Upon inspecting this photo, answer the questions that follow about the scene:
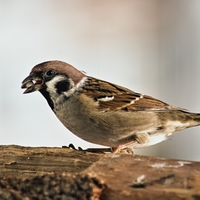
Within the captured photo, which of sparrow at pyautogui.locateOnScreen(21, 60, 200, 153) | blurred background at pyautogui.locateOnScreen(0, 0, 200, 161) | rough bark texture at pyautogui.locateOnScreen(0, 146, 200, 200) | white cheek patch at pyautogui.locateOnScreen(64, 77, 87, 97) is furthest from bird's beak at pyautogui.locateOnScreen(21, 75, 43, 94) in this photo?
blurred background at pyautogui.locateOnScreen(0, 0, 200, 161)

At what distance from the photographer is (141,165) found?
55.9 inches

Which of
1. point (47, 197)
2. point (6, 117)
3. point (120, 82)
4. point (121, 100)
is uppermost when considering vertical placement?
point (120, 82)

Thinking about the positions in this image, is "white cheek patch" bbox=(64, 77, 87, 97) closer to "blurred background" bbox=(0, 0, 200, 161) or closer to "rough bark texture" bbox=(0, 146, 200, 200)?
"rough bark texture" bbox=(0, 146, 200, 200)

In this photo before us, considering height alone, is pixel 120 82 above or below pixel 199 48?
below

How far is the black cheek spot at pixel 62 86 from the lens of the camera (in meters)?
2.21

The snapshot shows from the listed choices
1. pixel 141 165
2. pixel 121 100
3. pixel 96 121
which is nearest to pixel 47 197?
pixel 141 165

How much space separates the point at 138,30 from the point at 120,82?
625 mm

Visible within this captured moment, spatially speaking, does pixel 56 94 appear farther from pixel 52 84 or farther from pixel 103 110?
pixel 103 110

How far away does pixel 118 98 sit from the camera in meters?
2.32

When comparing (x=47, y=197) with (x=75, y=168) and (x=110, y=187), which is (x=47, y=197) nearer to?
(x=110, y=187)

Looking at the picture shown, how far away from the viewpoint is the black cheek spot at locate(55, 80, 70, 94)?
2205 mm

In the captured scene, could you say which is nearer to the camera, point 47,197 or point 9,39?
point 47,197

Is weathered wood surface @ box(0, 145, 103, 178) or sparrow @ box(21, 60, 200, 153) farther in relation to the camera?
sparrow @ box(21, 60, 200, 153)

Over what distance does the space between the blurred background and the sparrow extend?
2173mm
